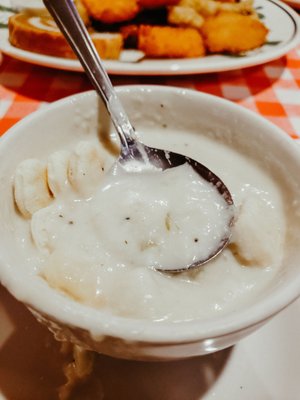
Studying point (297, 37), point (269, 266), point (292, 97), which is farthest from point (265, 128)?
point (297, 37)

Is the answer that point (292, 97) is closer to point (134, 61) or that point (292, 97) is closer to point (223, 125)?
point (134, 61)

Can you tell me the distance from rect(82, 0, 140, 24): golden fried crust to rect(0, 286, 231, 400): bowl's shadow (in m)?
1.18

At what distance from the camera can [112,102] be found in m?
0.84

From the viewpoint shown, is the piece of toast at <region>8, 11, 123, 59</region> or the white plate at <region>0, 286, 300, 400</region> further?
the piece of toast at <region>8, 11, 123, 59</region>

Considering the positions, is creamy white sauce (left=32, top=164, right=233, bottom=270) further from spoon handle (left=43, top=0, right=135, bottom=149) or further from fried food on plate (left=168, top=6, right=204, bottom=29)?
fried food on plate (left=168, top=6, right=204, bottom=29)

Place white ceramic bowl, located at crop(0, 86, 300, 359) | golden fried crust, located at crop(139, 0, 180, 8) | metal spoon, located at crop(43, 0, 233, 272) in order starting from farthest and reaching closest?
golden fried crust, located at crop(139, 0, 180, 8) < metal spoon, located at crop(43, 0, 233, 272) < white ceramic bowl, located at crop(0, 86, 300, 359)

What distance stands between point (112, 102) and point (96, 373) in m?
0.51

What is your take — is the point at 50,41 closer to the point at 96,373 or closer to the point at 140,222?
the point at 140,222

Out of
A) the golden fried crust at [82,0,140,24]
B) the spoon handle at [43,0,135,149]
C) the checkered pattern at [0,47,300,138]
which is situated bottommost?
the checkered pattern at [0,47,300,138]

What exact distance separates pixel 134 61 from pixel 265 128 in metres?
0.71

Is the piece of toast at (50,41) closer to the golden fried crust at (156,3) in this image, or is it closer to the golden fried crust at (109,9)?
the golden fried crust at (109,9)

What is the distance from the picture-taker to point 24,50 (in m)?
1.37

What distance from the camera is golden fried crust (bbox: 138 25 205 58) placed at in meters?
1.39

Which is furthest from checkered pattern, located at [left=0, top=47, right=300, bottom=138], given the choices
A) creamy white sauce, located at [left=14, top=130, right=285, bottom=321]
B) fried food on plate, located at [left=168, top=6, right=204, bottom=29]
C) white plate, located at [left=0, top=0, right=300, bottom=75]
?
creamy white sauce, located at [left=14, top=130, right=285, bottom=321]
